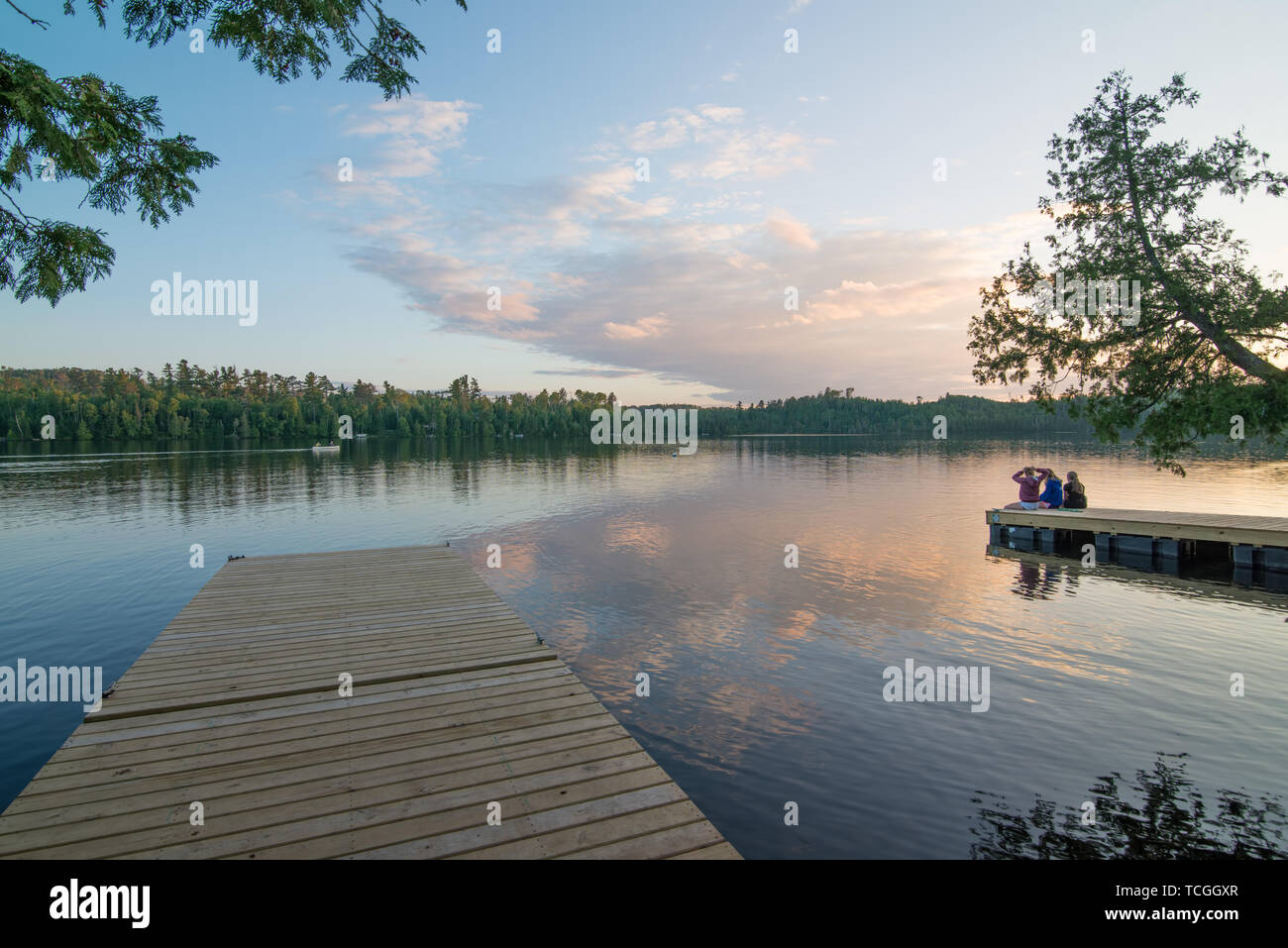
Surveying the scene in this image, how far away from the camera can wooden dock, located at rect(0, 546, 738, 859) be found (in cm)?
562

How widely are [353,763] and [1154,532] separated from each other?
30.0 meters

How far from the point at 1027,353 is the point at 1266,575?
16506 millimetres

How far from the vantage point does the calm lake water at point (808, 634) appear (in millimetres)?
9969

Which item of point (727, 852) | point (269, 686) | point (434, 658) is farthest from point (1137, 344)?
point (269, 686)

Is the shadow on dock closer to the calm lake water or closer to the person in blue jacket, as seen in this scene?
the calm lake water

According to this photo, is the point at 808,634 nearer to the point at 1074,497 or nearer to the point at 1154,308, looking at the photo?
the point at 1154,308

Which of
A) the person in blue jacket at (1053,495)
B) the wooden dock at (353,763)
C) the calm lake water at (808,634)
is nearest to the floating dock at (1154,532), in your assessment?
the person in blue jacket at (1053,495)

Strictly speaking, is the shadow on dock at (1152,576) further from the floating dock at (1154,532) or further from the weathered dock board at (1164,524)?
the weathered dock board at (1164,524)

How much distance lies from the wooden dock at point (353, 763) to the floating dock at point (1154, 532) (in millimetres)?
26271

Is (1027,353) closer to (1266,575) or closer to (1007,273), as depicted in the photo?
(1007,273)

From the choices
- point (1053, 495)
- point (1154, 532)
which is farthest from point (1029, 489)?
point (1154, 532)

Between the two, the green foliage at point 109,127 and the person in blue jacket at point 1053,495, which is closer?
the green foliage at point 109,127

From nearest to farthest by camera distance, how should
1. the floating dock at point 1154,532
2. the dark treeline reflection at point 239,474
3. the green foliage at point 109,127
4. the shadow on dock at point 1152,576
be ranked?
the green foliage at point 109,127
the shadow on dock at point 1152,576
the floating dock at point 1154,532
the dark treeline reflection at point 239,474

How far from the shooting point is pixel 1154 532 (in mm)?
25531
